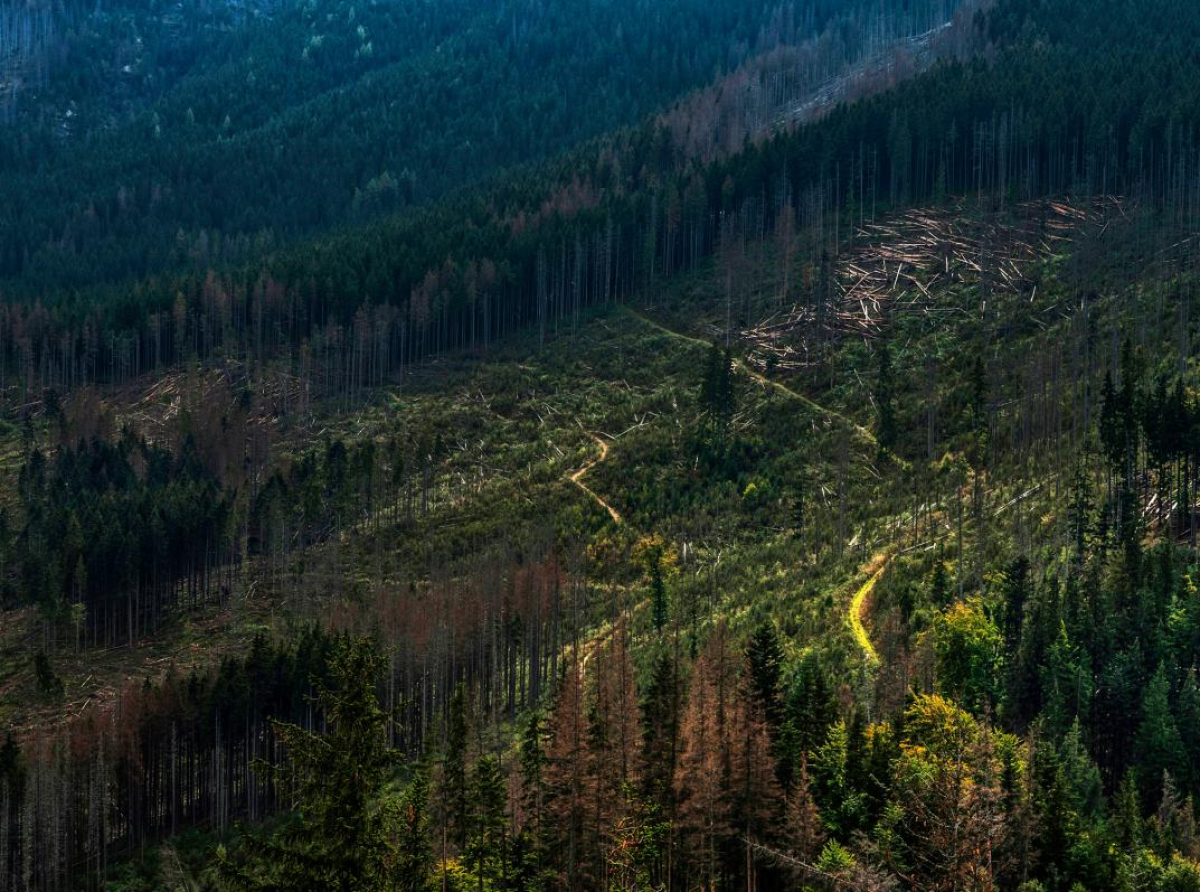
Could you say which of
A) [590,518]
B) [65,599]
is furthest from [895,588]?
[65,599]

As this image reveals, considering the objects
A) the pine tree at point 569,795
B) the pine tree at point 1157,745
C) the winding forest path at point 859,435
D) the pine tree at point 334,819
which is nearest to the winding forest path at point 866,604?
the winding forest path at point 859,435

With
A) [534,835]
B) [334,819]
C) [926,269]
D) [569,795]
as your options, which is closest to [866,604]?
[534,835]

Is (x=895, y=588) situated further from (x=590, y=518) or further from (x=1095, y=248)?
(x=1095, y=248)

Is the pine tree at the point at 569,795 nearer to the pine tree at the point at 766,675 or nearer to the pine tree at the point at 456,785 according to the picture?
the pine tree at the point at 456,785

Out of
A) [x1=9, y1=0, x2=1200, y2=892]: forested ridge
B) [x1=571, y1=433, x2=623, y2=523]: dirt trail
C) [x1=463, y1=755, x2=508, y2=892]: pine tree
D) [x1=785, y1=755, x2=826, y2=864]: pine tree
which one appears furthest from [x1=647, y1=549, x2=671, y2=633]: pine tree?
[x1=785, y1=755, x2=826, y2=864]: pine tree

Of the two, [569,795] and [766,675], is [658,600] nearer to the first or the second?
[766,675]

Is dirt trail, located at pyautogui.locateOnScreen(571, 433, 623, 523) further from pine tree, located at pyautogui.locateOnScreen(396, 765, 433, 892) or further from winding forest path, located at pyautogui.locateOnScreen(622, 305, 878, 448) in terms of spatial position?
pine tree, located at pyautogui.locateOnScreen(396, 765, 433, 892)
